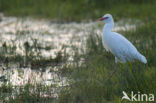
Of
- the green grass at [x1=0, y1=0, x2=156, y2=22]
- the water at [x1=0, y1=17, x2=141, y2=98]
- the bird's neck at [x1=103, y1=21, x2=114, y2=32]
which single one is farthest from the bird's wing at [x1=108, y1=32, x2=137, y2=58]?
the green grass at [x1=0, y1=0, x2=156, y2=22]

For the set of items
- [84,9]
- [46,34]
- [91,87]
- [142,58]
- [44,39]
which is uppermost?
[84,9]

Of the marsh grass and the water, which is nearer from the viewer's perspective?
the marsh grass

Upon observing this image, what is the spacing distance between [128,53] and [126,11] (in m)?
6.17

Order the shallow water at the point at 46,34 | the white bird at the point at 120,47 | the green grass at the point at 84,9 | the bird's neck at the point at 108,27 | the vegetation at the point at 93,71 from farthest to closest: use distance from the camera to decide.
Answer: the green grass at the point at 84,9 < the shallow water at the point at 46,34 < the bird's neck at the point at 108,27 < the white bird at the point at 120,47 < the vegetation at the point at 93,71

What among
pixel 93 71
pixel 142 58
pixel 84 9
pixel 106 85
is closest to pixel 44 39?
pixel 84 9

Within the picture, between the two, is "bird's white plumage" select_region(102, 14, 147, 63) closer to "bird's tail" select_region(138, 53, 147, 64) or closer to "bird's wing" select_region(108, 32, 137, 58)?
"bird's wing" select_region(108, 32, 137, 58)

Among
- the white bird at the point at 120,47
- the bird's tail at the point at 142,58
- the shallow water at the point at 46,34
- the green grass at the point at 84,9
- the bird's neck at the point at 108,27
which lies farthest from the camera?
the green grass at the point at 84,9

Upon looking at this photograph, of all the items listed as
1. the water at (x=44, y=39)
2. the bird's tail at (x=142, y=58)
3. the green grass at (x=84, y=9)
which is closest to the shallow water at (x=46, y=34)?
the water at (x=44, y=39)

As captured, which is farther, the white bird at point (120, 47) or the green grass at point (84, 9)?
the green grass at point (84, 9)

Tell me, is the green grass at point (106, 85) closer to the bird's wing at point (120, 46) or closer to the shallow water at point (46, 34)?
the bird's wing at point (120, 46)

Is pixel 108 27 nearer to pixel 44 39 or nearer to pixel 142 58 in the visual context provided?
pixel 142 58

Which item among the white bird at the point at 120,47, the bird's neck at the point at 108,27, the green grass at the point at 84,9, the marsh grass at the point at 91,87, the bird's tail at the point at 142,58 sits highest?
the green grass at the point at 84,9

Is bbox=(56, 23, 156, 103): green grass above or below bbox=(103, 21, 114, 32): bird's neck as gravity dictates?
below

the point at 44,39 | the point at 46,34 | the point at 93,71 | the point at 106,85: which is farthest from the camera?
the point at 46,34
